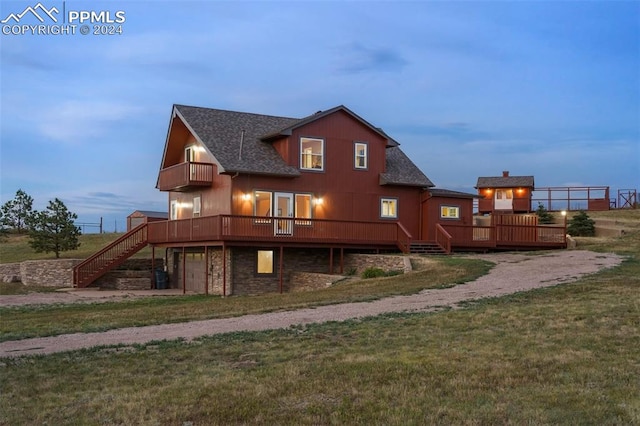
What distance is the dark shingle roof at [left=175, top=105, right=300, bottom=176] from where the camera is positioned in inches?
1233

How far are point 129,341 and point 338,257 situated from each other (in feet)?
68.0

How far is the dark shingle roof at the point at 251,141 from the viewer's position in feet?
103

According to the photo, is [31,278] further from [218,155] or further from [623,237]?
[623,237]

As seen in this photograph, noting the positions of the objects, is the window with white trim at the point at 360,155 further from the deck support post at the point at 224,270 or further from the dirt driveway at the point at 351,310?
the dirt driveway at the point at 351,310

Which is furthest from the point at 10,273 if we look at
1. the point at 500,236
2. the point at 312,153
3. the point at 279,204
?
the point at 500,236

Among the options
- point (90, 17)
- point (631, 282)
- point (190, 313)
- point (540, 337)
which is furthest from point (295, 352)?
point (90, 17)

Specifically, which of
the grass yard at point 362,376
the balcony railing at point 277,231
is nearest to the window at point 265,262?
the balcony railing at point 277,231

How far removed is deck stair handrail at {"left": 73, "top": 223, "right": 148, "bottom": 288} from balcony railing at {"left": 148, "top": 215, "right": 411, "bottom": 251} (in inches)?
29.1

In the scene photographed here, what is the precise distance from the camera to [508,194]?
54.5 meters

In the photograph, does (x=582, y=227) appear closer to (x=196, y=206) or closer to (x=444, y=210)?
(x=444, y=210)

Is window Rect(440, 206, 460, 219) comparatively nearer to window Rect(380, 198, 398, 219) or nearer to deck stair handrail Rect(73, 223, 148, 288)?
window Rect(380, 198, 398, 219)

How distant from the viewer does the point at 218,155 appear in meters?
31.2

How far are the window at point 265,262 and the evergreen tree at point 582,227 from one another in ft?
66.5

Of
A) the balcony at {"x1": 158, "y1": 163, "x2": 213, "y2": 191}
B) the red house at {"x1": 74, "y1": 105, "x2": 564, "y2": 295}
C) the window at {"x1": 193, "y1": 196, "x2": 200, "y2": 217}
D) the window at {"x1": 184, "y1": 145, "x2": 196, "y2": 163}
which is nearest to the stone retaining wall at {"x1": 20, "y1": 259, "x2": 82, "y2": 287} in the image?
the red house at {"x1": 74, "y1": 105, "x2": 564, "y2": 295}
